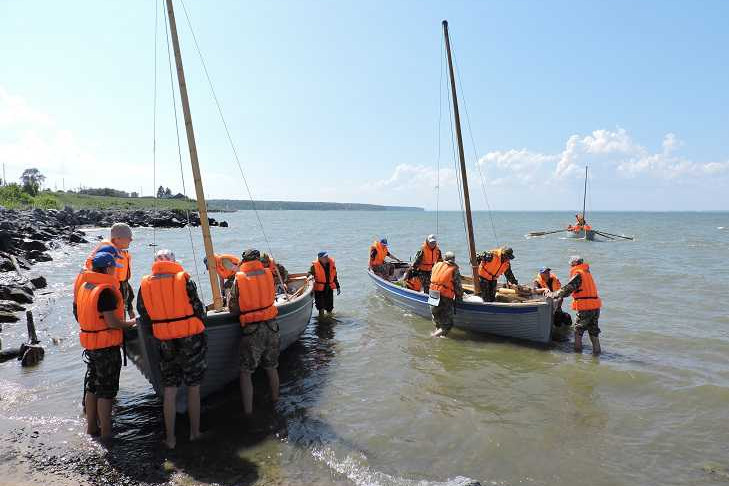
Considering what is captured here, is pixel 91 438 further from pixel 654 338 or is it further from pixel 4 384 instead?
pixel 654 338

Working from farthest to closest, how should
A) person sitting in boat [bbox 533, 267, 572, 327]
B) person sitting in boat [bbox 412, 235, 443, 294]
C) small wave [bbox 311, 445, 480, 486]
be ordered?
1. person sitting in boat [bbox 412, 235, 443, 294]
2. person sitting in boat [bbox 533, 267, 572, 327]
3. small wave [bbox 311, 445, 480, 486]

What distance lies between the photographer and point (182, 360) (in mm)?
5836

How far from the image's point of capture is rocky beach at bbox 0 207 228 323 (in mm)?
14141

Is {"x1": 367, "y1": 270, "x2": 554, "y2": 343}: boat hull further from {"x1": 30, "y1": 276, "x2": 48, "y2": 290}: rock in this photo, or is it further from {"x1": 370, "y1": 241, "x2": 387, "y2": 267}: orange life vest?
{"x1": 30, "y1": 276, "x2": 48, "y2": 290}: rock

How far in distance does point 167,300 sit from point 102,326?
2.86 feet

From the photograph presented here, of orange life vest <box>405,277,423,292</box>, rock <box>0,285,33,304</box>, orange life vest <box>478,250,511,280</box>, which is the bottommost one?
rock <box>0,285,33,304</box>

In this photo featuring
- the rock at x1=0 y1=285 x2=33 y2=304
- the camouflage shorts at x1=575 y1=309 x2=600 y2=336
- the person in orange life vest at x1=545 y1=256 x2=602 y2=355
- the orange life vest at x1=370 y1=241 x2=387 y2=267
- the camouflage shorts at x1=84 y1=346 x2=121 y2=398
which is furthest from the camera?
the orange life vest at x1=370 y1=241 x2=387 y2=267

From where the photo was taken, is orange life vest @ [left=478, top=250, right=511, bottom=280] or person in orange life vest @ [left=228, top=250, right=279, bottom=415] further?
orange life vest @ [left=478, top=250, right=511, bottom=280]

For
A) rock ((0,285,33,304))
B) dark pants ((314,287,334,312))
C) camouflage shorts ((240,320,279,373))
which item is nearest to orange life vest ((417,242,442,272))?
dark pants ((314,287,334,312))

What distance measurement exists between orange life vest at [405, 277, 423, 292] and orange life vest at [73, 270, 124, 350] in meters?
9.57

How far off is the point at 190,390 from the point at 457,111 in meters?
9.81

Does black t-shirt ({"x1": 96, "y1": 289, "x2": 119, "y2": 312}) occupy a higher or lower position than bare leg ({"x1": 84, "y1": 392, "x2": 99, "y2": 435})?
higher

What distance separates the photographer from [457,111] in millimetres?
12617

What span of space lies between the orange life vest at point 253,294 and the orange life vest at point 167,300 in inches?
47.0
